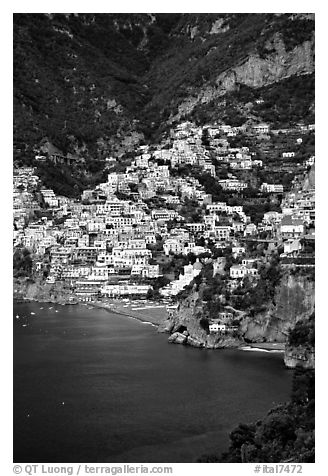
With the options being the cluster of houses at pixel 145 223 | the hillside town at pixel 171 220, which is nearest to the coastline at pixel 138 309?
the hillside town at pixel 171 220

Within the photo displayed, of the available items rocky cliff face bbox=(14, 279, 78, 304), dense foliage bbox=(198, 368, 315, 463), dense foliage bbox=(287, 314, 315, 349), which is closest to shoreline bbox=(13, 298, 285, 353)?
rocky cliff face bbox=(14, 279, 78, 304)

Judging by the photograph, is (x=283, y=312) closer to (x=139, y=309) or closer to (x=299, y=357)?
(x=299, y=357)

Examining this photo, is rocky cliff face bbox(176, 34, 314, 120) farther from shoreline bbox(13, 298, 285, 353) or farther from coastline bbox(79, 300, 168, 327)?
coastline bbox(79, 300, 168, 327)

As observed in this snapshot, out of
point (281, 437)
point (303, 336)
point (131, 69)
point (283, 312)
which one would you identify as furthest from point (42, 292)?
point (131, 69)
